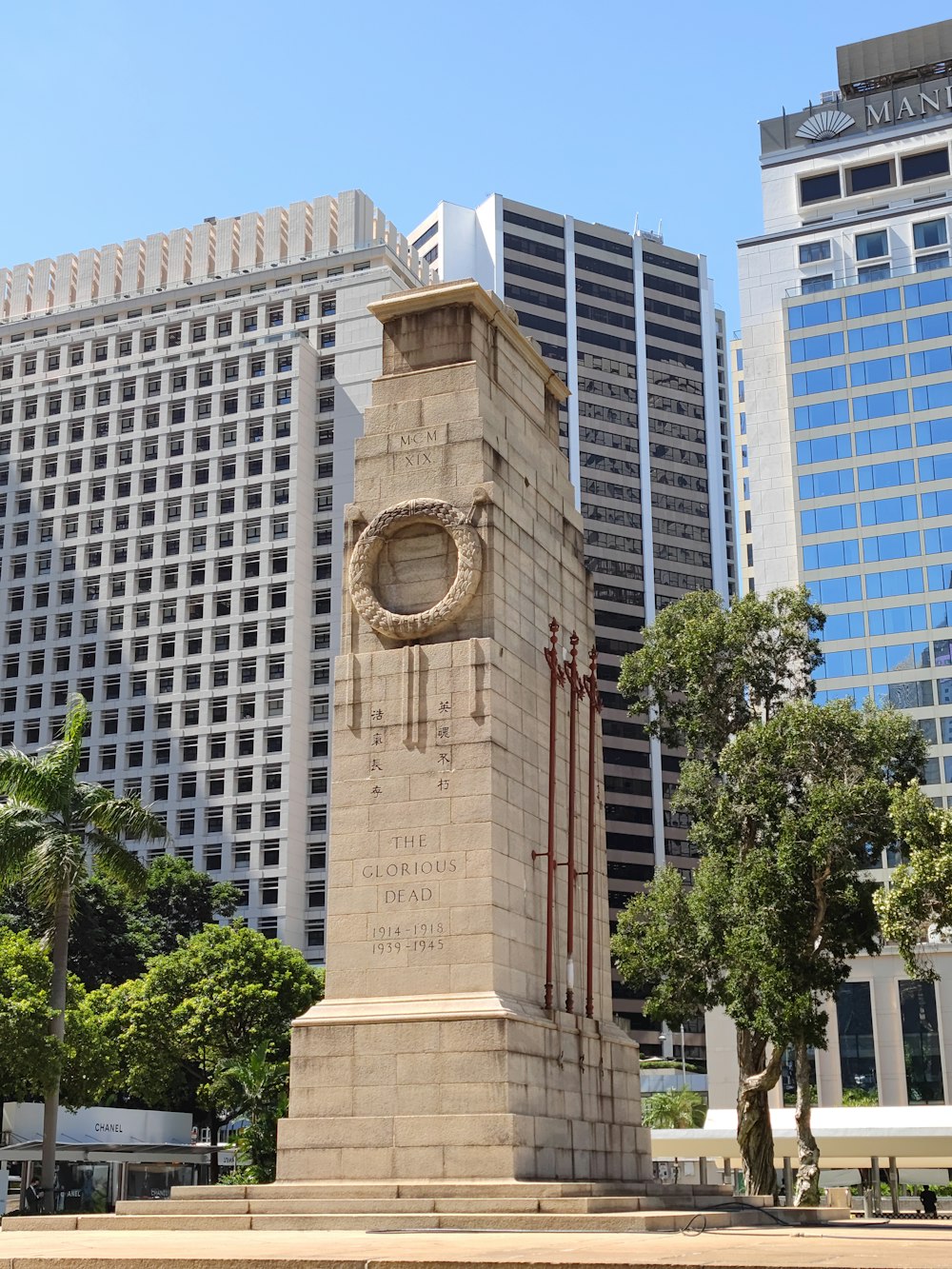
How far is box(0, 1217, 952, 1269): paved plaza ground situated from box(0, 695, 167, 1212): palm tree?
18900 millimetres

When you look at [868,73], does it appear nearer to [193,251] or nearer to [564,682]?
[193,251]

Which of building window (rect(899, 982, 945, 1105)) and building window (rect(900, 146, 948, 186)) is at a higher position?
building window (rect(900, 146, 948, 186))

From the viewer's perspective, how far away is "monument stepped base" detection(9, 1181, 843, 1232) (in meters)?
18.2

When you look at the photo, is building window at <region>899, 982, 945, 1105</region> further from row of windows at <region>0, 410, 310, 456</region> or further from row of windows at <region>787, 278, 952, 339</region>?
row of windows at <region>0, 410, 310, 456</region>

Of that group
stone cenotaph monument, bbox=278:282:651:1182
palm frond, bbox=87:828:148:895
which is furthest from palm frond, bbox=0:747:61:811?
stone cenotaph monument, bbox=278:282:651:1182

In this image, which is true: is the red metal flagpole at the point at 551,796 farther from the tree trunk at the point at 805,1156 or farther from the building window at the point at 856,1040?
the building window at the point at 856,1040

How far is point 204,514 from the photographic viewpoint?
106 m

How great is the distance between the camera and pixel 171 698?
10325 centimetres

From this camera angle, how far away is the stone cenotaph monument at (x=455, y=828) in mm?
21656

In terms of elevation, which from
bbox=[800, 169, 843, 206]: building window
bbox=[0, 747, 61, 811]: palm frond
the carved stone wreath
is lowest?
bbox=[0, 747, 61, 811]: palm frond

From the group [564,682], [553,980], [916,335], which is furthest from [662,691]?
[916,335]

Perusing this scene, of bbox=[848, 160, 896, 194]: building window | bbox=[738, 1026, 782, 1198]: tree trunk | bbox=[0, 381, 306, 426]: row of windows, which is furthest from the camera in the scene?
bbox=[0, 381, 306, 426]: row of windows

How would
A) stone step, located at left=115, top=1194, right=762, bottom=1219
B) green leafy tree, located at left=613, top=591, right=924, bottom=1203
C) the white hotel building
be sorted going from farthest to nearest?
1. the white hotel building
2. green leafy tree, located at left=613, top=591, right=924, bottom=1203
3. stone step, located at left=115, top=1194, right=762, bottom=1219

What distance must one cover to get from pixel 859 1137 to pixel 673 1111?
32.0 meters
